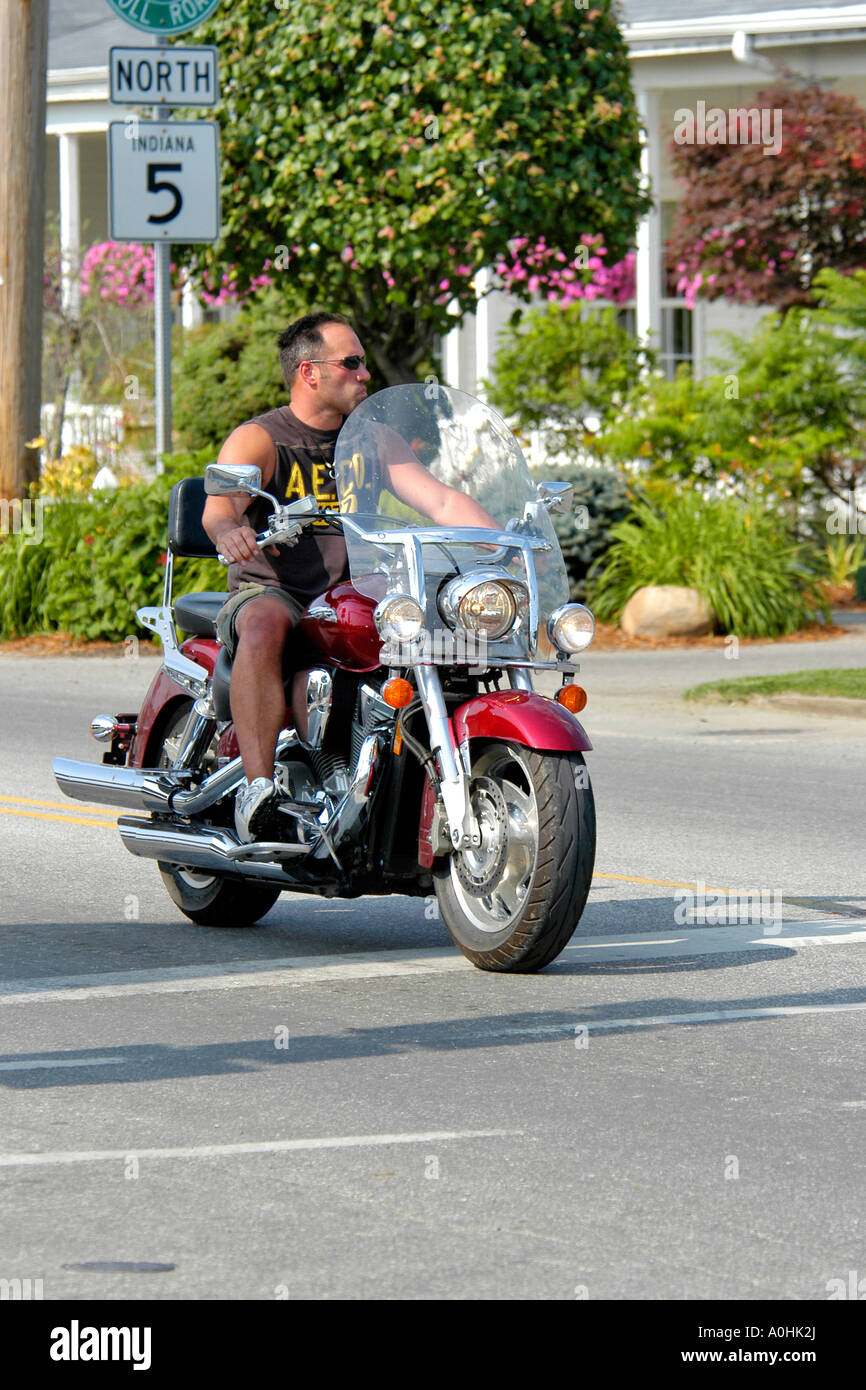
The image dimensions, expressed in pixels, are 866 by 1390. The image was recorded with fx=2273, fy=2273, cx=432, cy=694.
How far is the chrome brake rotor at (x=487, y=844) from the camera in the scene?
22.1 feet

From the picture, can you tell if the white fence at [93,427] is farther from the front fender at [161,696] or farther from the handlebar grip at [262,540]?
the handlebar grip at [262,540]

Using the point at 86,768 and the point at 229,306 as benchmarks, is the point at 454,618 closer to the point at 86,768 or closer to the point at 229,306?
the point at 86,768

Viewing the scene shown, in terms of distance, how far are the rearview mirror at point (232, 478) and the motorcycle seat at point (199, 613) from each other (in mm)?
880

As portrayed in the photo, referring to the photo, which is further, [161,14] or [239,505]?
[161,14]

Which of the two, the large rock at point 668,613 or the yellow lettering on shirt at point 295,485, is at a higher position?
the yellow lettering on shirt at point 295,485

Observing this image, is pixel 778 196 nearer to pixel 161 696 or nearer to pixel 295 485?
pixel 161 696

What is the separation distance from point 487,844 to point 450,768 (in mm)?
271

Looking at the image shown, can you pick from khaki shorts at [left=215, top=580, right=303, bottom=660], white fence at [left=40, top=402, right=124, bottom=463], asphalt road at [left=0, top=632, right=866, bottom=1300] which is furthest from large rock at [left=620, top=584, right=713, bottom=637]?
khaki shorts at [left=215, top=580, right=303, bottom=660]

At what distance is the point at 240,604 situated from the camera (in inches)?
282

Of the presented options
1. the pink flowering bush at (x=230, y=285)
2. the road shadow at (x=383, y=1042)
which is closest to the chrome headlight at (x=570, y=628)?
the road shadow at (x=383, y=1042)

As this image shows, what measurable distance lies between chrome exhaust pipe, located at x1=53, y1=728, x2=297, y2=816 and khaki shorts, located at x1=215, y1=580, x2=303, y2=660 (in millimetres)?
355

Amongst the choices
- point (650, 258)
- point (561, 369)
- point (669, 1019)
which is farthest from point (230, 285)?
point (669, 1019)

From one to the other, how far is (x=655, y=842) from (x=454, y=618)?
3079 mm

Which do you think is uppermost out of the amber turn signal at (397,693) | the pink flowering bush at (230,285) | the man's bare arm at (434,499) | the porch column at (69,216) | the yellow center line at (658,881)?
the porch column at (69,216)
